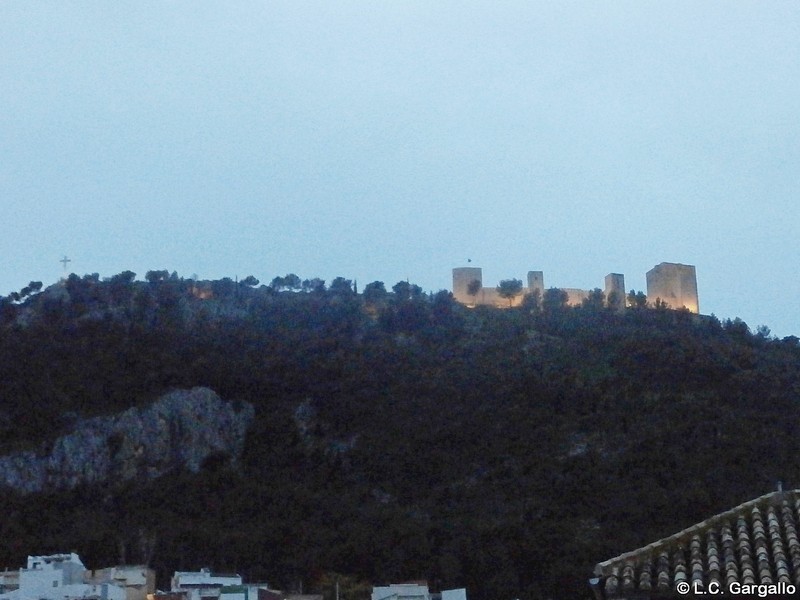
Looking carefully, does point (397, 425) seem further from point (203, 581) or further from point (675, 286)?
point (675, 286)

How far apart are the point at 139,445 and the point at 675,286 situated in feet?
139

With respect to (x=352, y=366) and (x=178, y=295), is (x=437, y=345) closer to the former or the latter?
(x=352, y=366)

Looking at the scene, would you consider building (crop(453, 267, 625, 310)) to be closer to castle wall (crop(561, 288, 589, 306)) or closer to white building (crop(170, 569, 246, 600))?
castle wall (crop(561, 288, 589, 306))

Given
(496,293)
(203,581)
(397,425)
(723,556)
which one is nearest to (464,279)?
(496,293)

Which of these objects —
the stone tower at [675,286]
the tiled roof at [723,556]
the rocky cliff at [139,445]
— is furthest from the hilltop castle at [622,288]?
the tiled roof at [723,556]

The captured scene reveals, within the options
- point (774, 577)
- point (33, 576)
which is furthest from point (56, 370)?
point (774, 577)

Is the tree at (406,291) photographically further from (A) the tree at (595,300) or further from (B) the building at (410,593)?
(B) the building at (410,593)

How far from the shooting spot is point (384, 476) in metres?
69.8

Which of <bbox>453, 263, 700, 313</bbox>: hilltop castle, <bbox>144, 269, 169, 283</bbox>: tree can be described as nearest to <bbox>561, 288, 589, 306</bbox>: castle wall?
<bbox>453, 263, 700, 313</bbox>: hilltop castle

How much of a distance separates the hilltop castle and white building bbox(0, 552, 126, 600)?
50847mm

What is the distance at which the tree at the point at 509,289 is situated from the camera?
96.9 metres

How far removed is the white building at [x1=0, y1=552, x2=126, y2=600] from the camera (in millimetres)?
46094

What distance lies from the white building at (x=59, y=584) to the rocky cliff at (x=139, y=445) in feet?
56.5

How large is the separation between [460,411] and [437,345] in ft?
34.0
